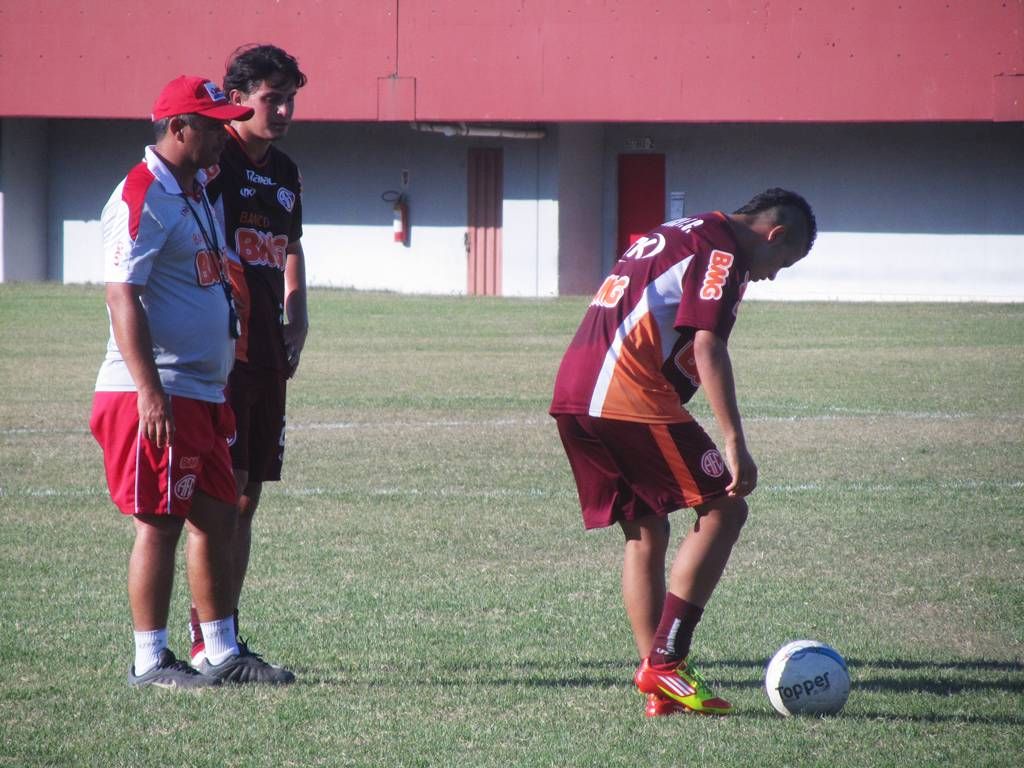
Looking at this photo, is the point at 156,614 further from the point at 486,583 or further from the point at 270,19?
the point at 270,19

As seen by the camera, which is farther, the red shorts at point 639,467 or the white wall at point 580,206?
the white wall at point 580,206

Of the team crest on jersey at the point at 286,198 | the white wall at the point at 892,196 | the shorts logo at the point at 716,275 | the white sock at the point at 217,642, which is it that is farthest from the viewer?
the white wall at the point at 892,196

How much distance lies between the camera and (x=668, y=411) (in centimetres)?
475

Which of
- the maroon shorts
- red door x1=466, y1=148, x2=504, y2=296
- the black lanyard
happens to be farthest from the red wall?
the black lanyard

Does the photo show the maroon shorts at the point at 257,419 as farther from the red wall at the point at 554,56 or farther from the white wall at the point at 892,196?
the white wall at the point at 892,196

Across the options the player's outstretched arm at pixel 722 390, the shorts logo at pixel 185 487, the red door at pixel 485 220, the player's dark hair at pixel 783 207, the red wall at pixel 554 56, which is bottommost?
the shorts logo at pixel 185 487

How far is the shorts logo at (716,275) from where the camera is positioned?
4.54m

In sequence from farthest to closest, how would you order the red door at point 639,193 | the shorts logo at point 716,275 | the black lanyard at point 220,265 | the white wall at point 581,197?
the red door at point 639,193
the white wall at point 581,197
the black lanyard at point 220,265
the shorts logo at point 716,275

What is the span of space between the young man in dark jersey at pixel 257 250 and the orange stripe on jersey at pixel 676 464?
1.40 m

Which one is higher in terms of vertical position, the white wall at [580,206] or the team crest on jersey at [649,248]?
the white wall at [580,206]

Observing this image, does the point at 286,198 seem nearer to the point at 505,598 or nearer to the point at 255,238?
the point at 255,238

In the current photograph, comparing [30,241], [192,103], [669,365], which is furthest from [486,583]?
[30,241]

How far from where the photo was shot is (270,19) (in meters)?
29.6

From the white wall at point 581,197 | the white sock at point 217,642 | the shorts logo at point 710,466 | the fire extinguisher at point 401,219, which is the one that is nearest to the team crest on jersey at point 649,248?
the shorts logo at point 710,466
